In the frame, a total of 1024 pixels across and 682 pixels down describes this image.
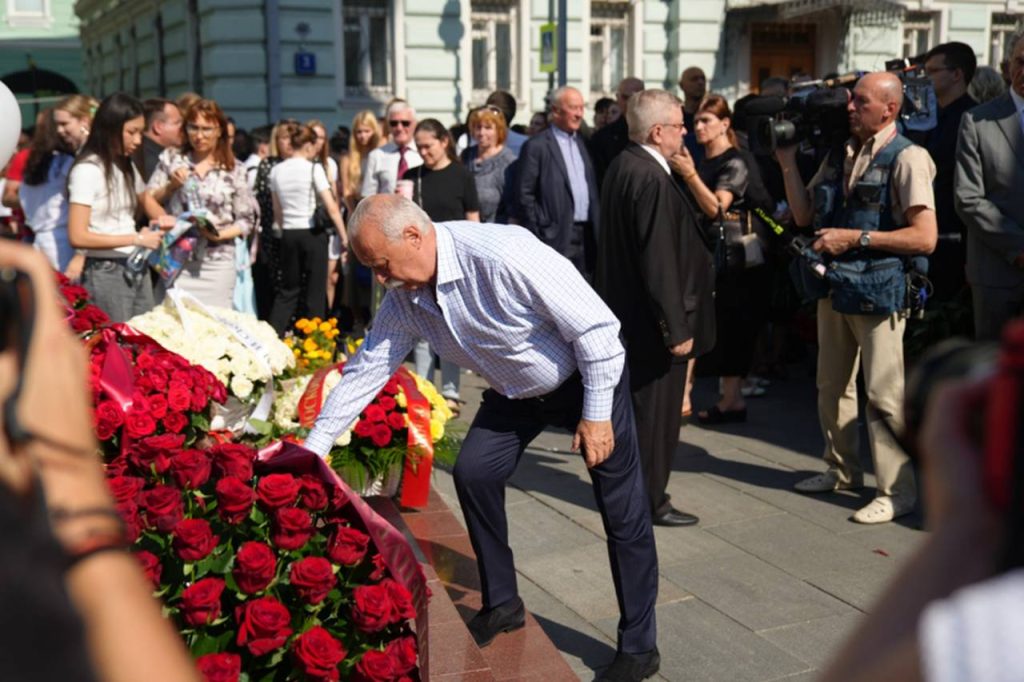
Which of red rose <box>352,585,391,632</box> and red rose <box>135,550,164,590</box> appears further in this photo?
red rose <box>352,585,391,632</box>

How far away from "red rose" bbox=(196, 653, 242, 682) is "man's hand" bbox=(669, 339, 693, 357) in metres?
3.12

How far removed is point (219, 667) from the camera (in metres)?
2.77

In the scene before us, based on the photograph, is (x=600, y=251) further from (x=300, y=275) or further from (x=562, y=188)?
(x=300, y=275)

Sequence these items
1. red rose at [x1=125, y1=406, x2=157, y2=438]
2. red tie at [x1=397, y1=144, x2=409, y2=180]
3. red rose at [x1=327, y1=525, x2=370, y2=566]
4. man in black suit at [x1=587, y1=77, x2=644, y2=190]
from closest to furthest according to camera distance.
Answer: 1. red rose at [x1=327, y1=525, x2=370, y2=566]
2. red rose at [x1=125, y1=406, x2=157, y2=438]
3. red tie at [x1=397, y1=144, x2=409, y2=180]
4. man in black suit at [x1=587, y1=77, x2=644, y2=190]

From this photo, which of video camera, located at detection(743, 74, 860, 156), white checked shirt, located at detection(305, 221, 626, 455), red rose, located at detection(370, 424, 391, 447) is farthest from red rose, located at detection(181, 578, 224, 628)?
video camera, located at detection(743, 74, 860, 156)

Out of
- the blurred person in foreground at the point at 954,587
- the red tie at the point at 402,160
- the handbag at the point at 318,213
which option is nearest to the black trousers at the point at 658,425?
the red tie at the point at 402,160

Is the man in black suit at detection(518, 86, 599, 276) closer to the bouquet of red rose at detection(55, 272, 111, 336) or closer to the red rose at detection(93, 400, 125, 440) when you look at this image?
the bouquet of red rose at detection(55, 272, 111, 336)

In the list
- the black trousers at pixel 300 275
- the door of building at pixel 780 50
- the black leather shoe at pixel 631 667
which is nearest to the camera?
the black leather shoe at pixel 631 667

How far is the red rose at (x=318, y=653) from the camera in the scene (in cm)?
283

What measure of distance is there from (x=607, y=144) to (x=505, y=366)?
6.42 m

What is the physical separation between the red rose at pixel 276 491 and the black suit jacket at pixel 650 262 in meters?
2.74

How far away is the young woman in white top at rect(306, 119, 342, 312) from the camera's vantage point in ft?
31.3

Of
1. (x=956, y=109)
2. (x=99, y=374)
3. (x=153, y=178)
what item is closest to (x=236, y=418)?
(x=99, y=374)

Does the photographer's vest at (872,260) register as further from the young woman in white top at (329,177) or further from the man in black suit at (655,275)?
the young woman in white top at (329,177)
